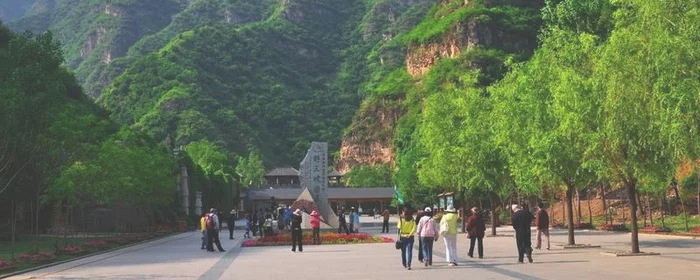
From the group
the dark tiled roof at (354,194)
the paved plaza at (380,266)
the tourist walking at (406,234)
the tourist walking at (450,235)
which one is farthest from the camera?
the dark tiled roof at (354,194)

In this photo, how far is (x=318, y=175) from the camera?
1997 inches

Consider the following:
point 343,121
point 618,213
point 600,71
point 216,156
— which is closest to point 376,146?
point 343,121

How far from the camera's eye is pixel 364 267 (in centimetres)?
2191

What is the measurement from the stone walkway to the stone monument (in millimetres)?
20209

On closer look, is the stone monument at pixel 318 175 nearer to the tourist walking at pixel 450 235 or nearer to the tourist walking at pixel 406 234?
the tourist walking at pixel 450 235

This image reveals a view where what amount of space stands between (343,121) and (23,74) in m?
164

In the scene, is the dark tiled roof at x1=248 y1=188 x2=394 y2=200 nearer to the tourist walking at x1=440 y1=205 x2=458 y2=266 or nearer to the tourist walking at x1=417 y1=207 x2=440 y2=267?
the tourist walking at x1=440 y1=205 x2=458 y2=266

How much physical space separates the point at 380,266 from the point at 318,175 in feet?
93.9

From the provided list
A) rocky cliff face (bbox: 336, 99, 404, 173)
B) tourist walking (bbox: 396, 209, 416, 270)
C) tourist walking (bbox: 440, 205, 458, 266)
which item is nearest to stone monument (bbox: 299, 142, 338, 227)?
tourist walking (bbox: 440, 205, 458, 266)

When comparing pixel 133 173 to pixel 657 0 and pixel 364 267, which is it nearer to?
pixel 364 267

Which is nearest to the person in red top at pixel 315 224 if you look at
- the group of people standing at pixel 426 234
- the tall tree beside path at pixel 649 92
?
the group of people standing at pixel 426 234

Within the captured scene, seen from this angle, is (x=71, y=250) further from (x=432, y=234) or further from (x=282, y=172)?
(x=282, y=172)

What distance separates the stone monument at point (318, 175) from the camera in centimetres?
5047

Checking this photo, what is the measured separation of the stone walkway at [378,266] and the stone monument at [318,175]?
66.3ft
